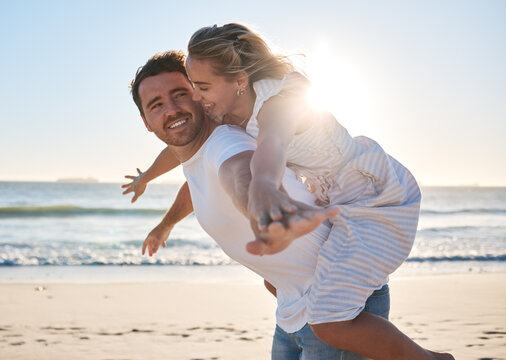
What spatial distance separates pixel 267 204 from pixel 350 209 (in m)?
0.97

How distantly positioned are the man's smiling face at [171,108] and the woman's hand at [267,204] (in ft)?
3.82

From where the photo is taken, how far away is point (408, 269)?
11695 mm

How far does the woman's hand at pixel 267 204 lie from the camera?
115 centimetres

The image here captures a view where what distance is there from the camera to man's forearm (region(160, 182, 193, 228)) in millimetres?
3147

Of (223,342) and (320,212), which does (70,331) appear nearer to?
(223,342)

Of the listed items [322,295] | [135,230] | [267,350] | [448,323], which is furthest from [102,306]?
[135,230]

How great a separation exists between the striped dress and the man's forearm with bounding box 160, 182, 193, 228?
1.07m

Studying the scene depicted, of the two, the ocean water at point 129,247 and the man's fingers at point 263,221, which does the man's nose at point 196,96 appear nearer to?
the man's fingers at point 263,221

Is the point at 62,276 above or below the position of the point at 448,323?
below

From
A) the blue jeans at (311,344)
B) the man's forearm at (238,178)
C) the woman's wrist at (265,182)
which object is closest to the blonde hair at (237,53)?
the man's forearm at (238,178)

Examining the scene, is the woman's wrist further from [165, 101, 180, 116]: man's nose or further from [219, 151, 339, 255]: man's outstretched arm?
[165, 101, 180, 116]: man's nose

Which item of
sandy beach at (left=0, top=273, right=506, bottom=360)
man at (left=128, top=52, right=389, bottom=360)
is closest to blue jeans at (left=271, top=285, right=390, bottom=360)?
man at (left=128, top=52, right=389, bottom=360)

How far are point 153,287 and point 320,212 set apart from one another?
811 centimetres

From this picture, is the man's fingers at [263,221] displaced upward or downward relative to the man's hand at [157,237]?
upward
